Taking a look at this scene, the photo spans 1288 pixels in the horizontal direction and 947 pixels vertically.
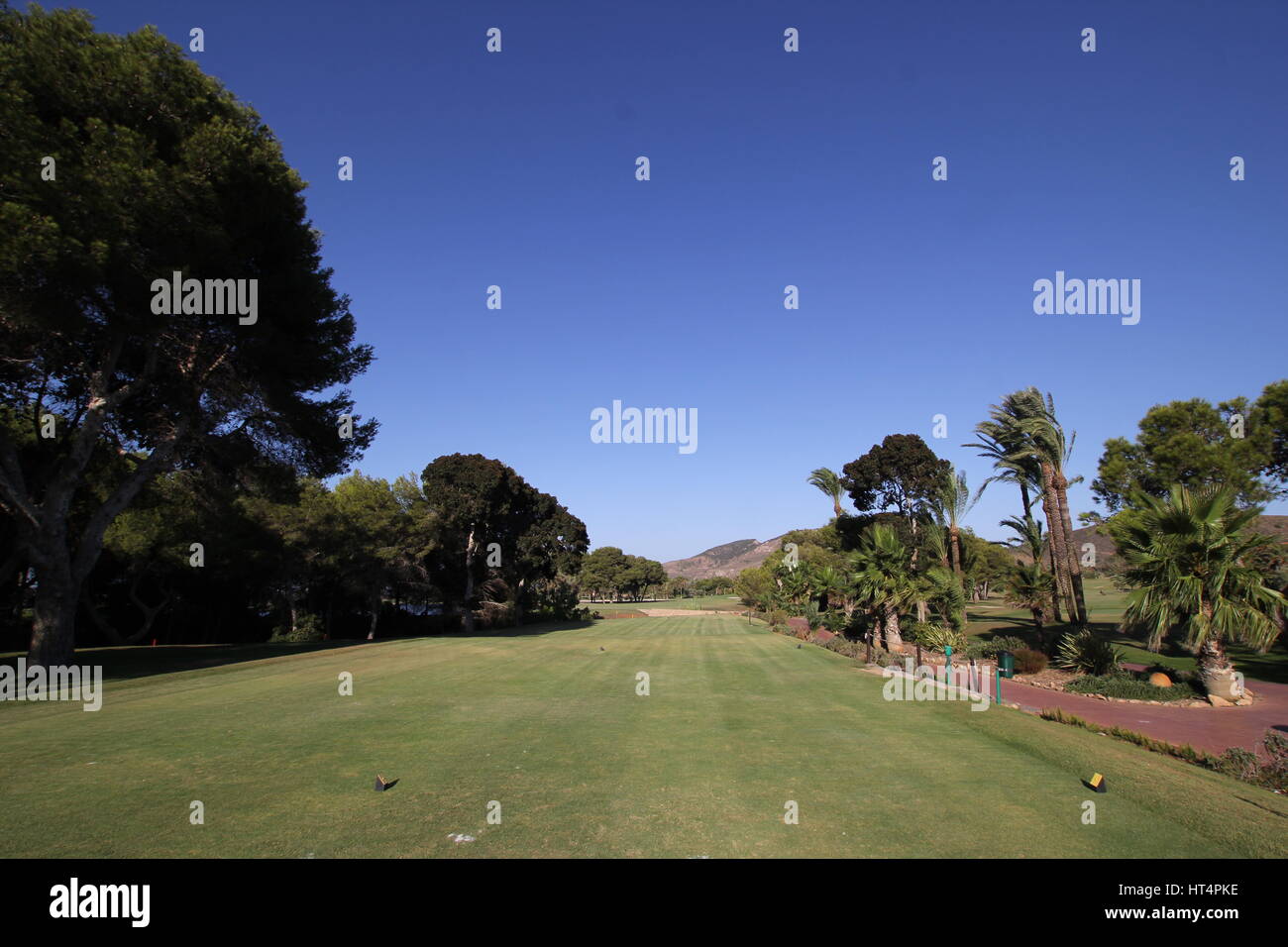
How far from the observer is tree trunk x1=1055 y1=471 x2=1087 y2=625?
24.5 meters

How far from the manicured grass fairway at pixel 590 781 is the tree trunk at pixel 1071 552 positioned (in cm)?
1557

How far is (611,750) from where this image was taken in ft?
31.3

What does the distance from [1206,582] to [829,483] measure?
168ft

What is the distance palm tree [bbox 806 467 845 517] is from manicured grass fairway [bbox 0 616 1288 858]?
170ft

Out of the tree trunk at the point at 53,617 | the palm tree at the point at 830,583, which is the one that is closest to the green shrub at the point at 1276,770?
the palm tree at the point at 830,583

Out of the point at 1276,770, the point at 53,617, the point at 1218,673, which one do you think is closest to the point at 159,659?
the point at 53,617

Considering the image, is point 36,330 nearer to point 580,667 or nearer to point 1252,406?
point 580,667

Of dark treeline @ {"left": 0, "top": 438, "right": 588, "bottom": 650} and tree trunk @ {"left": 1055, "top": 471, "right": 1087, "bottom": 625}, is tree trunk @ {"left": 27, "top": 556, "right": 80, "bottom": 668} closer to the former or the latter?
dark treeline @ {"left": 0, "top": 438, "right": 588, "bottom": 650}

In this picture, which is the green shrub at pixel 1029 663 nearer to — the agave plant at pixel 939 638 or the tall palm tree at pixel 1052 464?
the agave plant at pixel 939 638

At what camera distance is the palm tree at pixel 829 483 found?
63781mm

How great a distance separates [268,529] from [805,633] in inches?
1262

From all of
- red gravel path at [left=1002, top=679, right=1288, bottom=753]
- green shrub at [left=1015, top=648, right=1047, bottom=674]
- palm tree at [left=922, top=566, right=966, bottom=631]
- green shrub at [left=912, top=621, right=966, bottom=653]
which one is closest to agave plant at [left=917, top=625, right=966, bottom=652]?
green shrub at [left=912, top=621, right=966, bottom=653]

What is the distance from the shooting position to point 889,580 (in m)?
25.1
